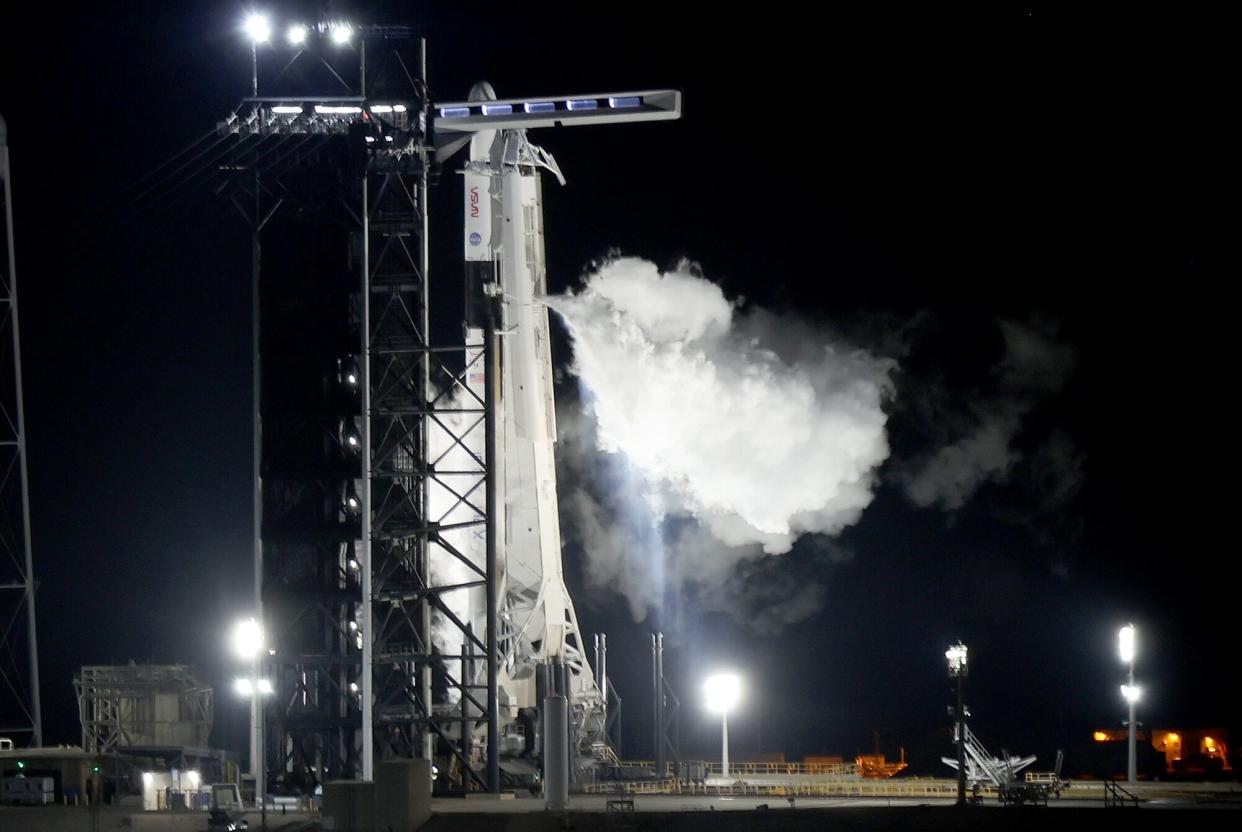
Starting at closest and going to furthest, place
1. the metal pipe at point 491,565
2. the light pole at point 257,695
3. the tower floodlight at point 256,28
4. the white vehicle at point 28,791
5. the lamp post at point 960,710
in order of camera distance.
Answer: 1. the lamp post at point 960,710
2. the light pole at point 257,695
3. the white vehicle at point 28,791
4. the metal pipe at point 491,565
5. the tower floodlight at point 256,28

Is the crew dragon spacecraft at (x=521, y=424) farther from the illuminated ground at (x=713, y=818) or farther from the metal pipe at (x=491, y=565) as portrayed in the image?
the illuminated ground at (x=713, y=818)

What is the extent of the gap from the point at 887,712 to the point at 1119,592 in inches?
473

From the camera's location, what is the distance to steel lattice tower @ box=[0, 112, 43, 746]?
146ft

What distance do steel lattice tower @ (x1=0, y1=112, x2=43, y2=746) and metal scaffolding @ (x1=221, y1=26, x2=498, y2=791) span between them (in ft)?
19.9

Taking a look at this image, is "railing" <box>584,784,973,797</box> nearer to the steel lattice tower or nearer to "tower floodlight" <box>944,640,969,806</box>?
"tower floodlight" <box>944,640,969,806</box>

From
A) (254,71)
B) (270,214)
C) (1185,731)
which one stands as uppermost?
(254,71)

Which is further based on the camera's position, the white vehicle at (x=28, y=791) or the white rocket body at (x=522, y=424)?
the white rocket body at (x=522, y=424)

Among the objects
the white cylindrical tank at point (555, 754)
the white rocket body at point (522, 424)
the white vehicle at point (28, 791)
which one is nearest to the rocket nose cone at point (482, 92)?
the white rocket body at point (522, 424)

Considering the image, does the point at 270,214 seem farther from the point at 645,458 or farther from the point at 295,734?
the point at 645,458

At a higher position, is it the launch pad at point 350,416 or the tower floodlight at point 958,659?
the launch pad at point 350,416

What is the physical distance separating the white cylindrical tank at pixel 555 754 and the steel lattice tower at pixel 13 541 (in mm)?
15019

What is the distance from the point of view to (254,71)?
45938mm

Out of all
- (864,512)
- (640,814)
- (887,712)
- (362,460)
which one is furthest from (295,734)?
(887,712)

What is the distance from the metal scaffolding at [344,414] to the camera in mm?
44906
